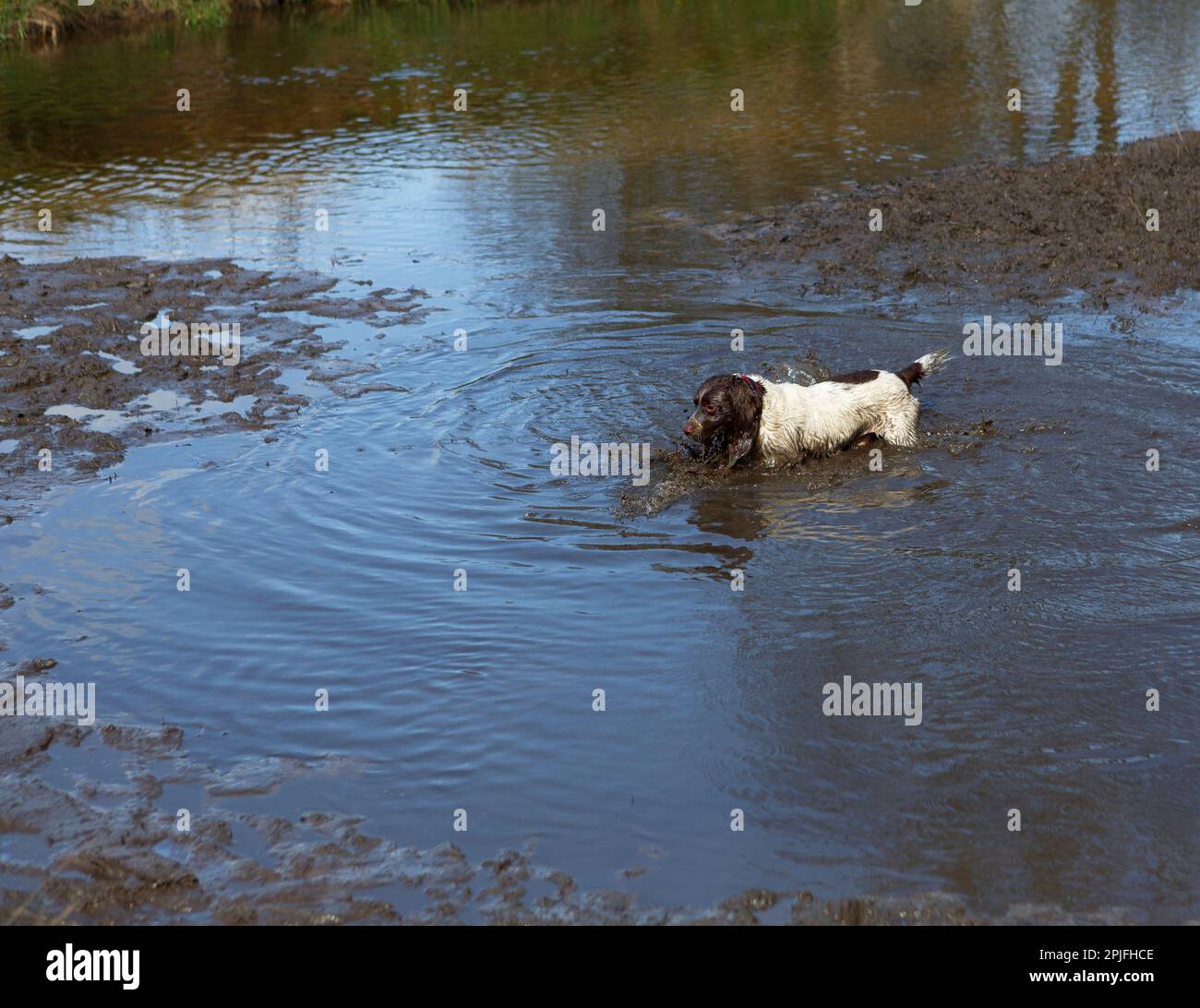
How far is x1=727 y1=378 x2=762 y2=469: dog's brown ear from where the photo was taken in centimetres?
848

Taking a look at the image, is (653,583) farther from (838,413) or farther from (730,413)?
(838,413)

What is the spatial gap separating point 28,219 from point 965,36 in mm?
20579

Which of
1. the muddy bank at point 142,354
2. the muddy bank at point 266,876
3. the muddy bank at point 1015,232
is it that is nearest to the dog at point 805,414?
the muddy bank at point 142,354

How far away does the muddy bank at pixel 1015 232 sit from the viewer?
12445 mm

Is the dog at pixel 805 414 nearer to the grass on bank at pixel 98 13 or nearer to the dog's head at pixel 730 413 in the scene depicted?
the dog's head at pixel 730 413

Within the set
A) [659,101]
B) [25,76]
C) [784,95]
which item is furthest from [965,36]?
[25,76]

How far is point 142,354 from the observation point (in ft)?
38.3

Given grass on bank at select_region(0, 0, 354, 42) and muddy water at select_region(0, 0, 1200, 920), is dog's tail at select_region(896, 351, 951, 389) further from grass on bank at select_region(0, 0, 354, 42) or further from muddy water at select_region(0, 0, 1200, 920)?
grass on bank at select_region(0, 0, 354, 42)

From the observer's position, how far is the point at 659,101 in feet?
74.8

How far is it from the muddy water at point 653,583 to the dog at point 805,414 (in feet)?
0.70

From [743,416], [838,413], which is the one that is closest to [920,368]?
[838,413]

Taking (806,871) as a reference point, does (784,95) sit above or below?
above
